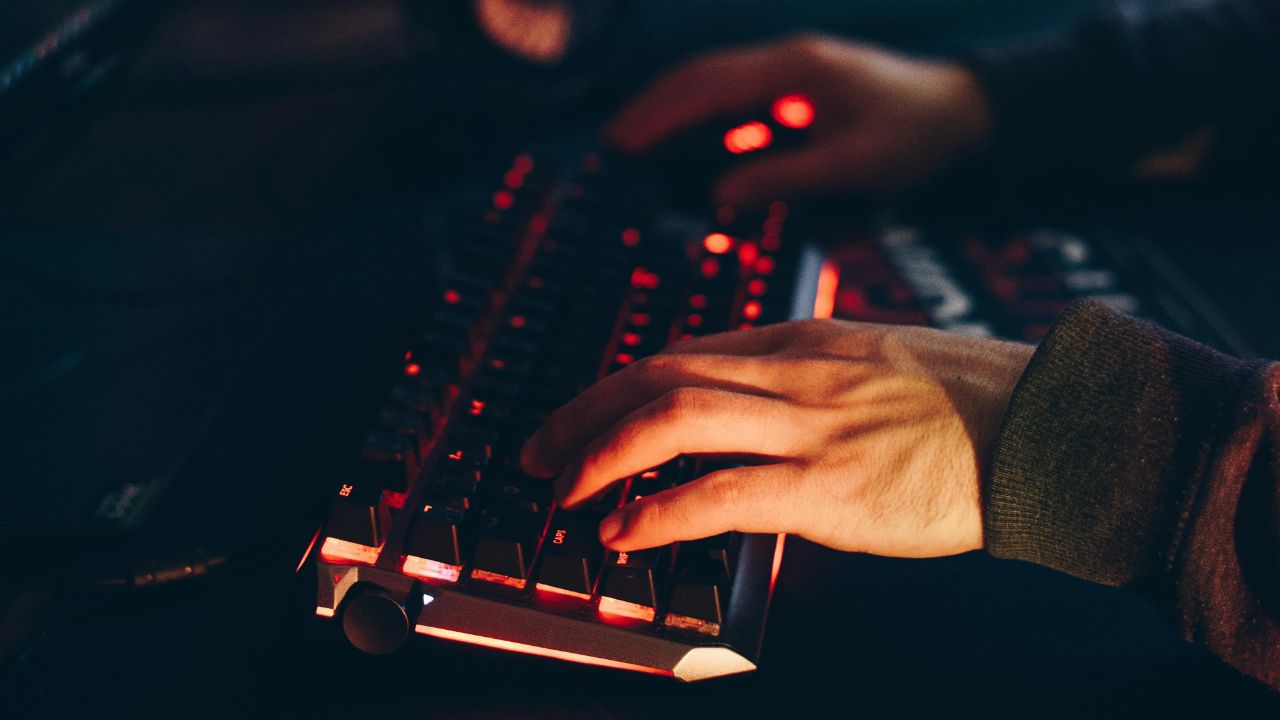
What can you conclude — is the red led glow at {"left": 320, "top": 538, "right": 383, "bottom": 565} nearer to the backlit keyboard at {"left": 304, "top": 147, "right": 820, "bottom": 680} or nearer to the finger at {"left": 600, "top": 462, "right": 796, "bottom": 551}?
the backlit keyboard at {"left": 304, "top": 147, "right": 820, "bottom": 680}

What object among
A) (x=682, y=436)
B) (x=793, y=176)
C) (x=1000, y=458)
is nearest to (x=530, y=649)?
(x=682, y=436)

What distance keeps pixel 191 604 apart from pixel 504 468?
0.64ft

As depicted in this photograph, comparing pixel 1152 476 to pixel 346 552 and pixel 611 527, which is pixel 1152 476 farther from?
pixel 346 552

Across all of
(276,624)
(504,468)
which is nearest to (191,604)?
(276,624)

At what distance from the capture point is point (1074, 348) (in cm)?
50

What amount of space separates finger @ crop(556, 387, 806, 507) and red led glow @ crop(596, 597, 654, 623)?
0.06 m

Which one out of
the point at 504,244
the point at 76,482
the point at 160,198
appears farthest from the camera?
the point at 160,198

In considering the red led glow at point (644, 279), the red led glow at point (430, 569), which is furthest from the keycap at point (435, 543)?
the red led glow at point (644, 279)

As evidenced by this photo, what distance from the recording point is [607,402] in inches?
21.1

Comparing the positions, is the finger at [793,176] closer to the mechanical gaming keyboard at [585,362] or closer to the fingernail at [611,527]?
the mechanical gaming keyboard at [585,362]

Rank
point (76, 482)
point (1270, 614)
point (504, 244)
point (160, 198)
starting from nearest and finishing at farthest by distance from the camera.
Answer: point (1270, 614) < point (76, 482) < point (504, 244) < point (160, 198)

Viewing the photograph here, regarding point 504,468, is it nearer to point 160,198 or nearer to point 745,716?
point 745,716

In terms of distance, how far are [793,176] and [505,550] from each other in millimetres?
492

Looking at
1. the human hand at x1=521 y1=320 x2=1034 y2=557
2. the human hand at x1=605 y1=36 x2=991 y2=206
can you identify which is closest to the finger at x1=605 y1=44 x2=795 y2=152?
the human hand at x1=605 y1=36 x2=991 y2=206
